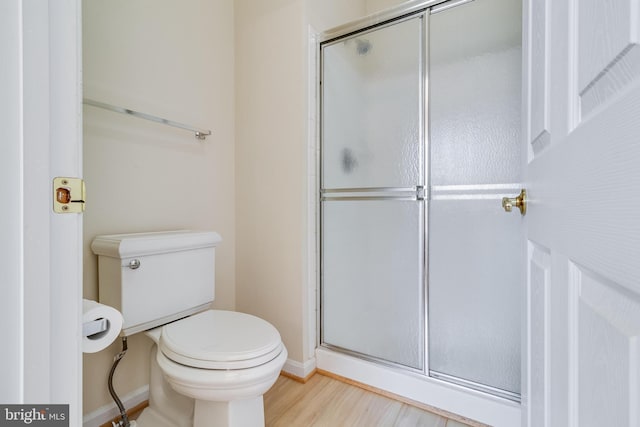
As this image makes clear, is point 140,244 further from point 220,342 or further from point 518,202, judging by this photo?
point 518,202

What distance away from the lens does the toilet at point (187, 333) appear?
940 millimetres

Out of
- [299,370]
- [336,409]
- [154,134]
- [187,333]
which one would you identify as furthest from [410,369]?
[154,134]

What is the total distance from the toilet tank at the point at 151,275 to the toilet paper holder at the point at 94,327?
0.52 meters

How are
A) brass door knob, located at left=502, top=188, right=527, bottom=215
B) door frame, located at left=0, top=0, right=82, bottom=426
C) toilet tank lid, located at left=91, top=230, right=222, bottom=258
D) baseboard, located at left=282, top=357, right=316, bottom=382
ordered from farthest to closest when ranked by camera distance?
1. baseboard, located at left=282, top=357, right=316, bottom=382
2. toilet tank lid, located at left=91, top=230, right=222, bottom=258
3. brass door knob, located at left=502, top=188, right=527, bottom=215
4. door frame, located at left=0, top=0, right=82, bottom=426

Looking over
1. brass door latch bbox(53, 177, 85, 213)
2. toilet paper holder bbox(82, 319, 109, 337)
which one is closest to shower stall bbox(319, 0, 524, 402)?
toilet paper holder bbox(82, 319, 109, 337)

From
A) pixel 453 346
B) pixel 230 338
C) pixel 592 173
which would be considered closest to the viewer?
pixel 592 173

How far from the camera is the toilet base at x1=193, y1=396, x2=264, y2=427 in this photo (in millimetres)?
998

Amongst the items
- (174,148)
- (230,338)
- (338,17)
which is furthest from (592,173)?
(338,17)

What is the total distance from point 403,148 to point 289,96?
26.3 inches

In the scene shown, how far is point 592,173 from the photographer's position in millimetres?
327

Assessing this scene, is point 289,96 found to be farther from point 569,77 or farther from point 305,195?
Result: point 569,77

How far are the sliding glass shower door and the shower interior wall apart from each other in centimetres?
15

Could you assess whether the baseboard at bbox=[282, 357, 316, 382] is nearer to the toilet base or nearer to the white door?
the toilet base

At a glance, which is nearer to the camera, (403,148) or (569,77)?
(569,77)
